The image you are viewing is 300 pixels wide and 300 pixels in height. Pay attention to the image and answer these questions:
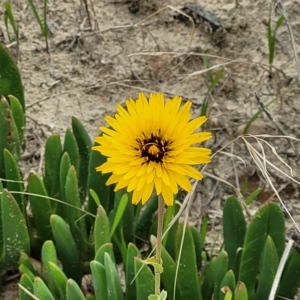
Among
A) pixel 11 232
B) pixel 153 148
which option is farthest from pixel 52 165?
pixel 153 148

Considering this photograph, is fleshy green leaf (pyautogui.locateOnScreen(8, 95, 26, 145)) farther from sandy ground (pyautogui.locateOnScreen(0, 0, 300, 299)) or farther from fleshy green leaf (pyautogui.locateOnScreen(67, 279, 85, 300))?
fleshy green leaf (pyautogui.locateOnScreen(67, 279, 85, 300))

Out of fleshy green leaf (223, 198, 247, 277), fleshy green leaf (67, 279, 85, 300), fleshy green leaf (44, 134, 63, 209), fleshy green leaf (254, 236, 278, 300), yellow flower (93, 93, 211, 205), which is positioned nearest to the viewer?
yellow flower (93, 93, 211, 205)

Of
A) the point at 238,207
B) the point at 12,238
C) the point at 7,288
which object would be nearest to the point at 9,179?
the point at 12,238

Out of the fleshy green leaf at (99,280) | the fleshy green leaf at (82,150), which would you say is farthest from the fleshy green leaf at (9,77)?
the fleshy green leaf at (99,280)

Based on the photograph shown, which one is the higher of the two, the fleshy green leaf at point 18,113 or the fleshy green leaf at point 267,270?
the fleshy green leaf at point 18,113

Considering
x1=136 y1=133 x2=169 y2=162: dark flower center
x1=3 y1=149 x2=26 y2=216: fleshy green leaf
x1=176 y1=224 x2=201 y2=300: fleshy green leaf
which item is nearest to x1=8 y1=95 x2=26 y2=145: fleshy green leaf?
x1=3 y1=149 x2=26 y2=216: fleshy green leaf

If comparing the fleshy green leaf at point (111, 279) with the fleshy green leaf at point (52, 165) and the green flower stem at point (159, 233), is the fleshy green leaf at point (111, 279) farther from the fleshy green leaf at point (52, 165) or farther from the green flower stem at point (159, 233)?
the fleshy green leaf at point (52, 165)

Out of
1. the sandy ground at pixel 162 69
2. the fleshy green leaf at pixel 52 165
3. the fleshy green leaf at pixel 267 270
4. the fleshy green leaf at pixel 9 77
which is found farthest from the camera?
the sandy ground at pixel 162 69
